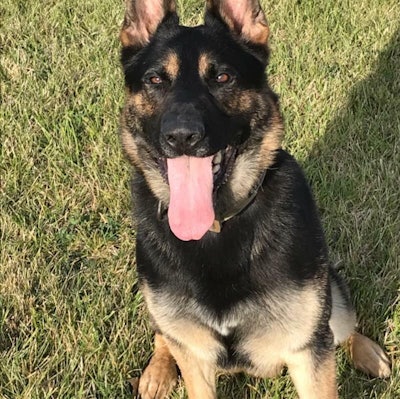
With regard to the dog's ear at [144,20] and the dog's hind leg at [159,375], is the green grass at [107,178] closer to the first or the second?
the dog's hind leg at [159,375]

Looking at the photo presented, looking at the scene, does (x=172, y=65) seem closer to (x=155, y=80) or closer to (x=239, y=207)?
(x=155, y=80)

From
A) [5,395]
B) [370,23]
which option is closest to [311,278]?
[5,395]

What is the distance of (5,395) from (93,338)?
19.1 inches

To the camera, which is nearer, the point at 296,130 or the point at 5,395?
the point at 5,395

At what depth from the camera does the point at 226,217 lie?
2662mm

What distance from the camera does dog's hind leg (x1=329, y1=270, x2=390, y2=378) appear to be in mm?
3062

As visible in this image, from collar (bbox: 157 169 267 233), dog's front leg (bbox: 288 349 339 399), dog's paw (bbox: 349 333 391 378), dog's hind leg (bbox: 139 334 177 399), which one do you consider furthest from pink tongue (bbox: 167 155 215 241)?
dog's paw (bbox: 349 333 391 378)

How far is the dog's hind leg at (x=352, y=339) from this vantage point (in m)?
3.06

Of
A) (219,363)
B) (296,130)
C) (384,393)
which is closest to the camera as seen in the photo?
(219,363)

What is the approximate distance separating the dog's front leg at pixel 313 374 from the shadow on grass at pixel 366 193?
0.47 meters

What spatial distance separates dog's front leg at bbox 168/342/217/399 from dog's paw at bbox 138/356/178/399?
26 centimetres

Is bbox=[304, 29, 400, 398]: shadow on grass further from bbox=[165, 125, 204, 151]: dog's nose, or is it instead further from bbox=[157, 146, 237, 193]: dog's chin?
bbox=[165, 125, 204, 151]: dog's nose

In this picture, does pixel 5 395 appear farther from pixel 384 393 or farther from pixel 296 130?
pixel 296 130

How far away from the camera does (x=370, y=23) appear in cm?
562
